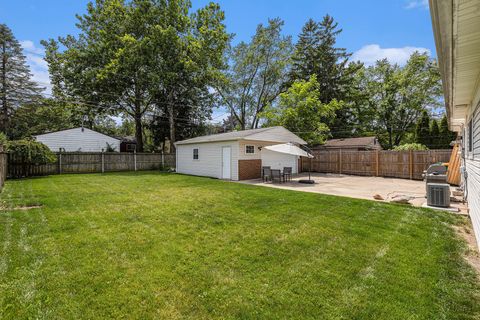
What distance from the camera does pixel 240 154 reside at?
12758mm

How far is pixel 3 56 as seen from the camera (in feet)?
85.8

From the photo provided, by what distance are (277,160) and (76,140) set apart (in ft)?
61.1

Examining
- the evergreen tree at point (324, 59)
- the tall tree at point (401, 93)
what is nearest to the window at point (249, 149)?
the evergreen tree at point (324, 59)

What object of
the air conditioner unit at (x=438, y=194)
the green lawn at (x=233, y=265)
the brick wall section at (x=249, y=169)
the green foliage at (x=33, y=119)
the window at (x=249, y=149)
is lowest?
the green lawn at (x=233, y=265)

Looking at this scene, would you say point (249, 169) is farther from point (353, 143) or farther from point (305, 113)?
point (353, 143)

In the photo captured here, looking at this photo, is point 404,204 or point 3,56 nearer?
point 404,204

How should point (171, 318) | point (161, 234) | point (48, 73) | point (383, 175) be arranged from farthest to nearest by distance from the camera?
point (48, 73), point (383, 175), point (161, 234), point (171, 318)

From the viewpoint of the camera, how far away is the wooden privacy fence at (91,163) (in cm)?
1318

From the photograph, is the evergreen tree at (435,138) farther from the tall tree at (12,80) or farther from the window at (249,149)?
the tall tree at (12,80)

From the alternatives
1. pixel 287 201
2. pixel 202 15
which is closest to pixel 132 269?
pixel 287 201

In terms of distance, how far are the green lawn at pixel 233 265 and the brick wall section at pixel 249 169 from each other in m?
6.98

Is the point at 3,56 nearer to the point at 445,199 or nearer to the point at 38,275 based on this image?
the point at 38,275

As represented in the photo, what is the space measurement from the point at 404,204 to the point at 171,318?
23.6 ft

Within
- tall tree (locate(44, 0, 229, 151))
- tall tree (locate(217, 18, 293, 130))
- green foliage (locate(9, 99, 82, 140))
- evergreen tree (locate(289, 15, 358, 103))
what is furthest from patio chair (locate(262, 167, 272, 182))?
green foliage (locate(9, 99, 82, 140))
